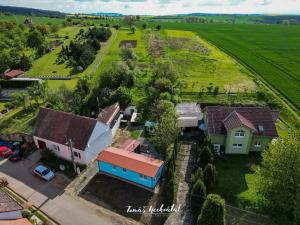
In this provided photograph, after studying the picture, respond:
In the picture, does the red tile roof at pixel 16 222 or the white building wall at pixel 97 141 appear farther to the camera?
the white building wall at pixel 97 141

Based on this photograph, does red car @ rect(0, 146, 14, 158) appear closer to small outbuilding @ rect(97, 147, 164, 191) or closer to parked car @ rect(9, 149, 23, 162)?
parked car @ rect(9, 149, 23, 162)

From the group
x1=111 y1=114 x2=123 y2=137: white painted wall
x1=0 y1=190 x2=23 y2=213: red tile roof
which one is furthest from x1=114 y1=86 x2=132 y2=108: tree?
x1=0 y1=190 x2=23 y2=213: red tile roof

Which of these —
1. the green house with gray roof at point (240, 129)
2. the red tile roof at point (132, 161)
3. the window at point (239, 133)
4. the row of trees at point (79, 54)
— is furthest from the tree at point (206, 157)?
the row of trees at point (79, 54)

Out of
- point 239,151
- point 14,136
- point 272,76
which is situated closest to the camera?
point 239,151

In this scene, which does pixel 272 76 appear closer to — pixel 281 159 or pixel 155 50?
pixel 155 50

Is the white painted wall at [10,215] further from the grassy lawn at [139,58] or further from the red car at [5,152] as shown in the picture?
the grassy lawn at [139,58]

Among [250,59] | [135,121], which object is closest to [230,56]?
[250,59]
